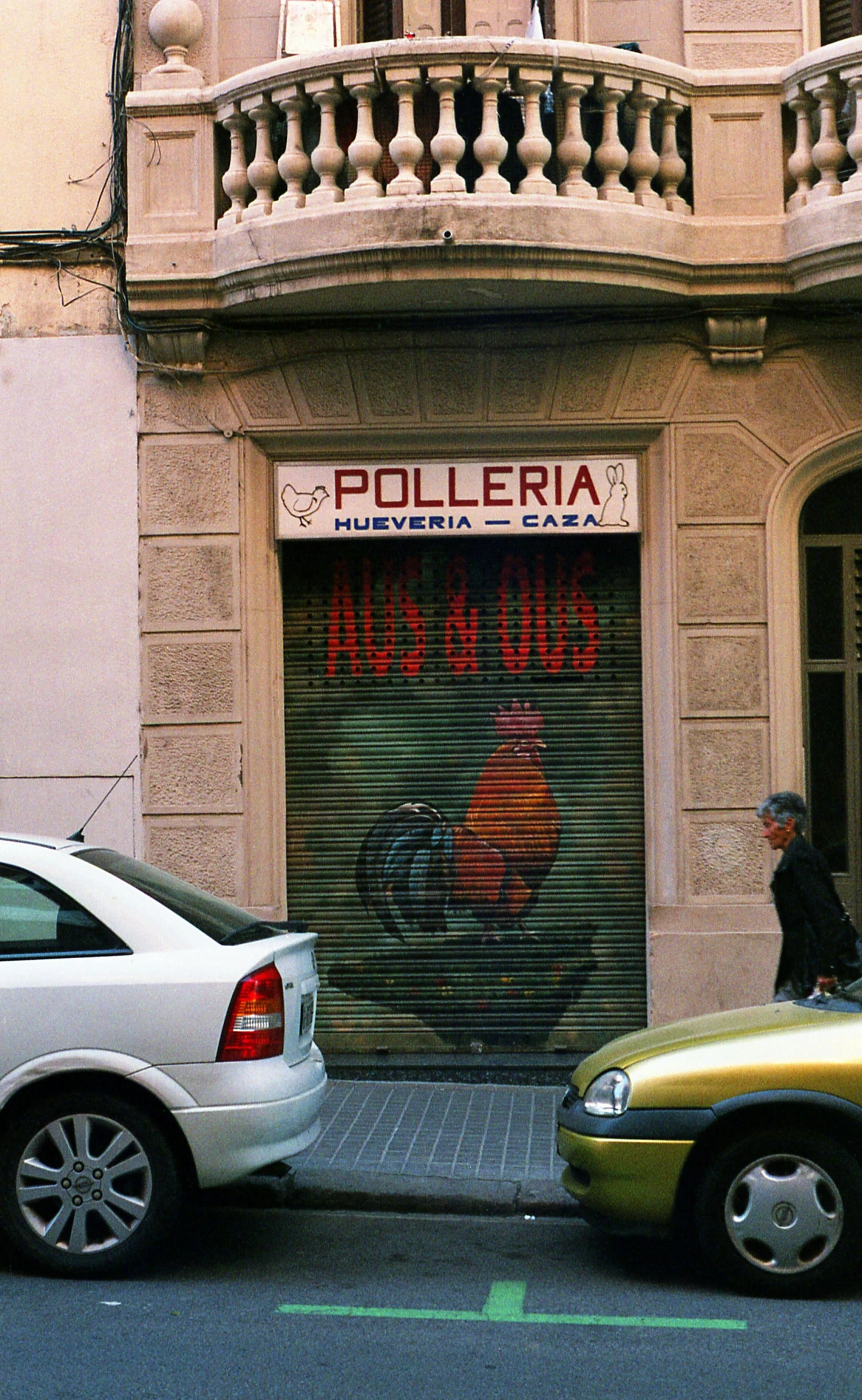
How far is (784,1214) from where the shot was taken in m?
5.40

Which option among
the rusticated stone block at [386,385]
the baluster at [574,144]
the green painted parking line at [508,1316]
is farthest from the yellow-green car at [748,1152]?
the baluster at [574,144]

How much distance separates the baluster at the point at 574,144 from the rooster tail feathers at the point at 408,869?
390 centimetres

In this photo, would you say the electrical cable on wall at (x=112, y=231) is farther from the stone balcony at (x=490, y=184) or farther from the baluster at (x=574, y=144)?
the baluster at (x=574, y=144)

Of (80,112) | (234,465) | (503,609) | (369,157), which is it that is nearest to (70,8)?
(80,112)

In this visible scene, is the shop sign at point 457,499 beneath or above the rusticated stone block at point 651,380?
beneath

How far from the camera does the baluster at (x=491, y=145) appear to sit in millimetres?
9180

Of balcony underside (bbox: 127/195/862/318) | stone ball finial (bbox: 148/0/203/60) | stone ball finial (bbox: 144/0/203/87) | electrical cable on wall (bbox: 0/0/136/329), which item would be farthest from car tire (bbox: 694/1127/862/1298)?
stone ball finial (bbox: 148/0/203/60)

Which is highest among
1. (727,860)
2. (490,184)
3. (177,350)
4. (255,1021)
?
(490,184)

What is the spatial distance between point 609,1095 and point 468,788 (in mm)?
4692

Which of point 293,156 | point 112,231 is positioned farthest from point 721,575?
point 112,231

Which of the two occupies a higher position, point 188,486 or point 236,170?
point 236,170

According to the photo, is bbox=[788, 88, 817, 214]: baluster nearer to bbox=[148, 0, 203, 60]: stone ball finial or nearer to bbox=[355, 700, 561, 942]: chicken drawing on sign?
bbox=[355, 700, 561, 942]: chicken drawing on sign

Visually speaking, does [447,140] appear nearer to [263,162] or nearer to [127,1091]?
[263,162]

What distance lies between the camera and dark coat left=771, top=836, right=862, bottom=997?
721 centimetres
